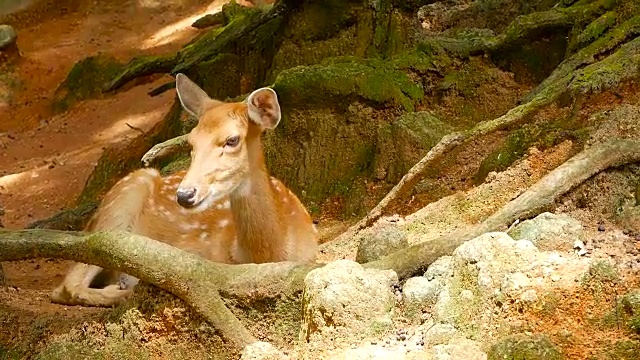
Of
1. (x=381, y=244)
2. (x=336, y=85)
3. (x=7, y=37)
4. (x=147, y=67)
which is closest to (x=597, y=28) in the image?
(x=336, y=85)

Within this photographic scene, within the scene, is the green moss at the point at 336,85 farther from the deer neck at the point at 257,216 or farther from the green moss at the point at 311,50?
the deer neck at the point at 257,216

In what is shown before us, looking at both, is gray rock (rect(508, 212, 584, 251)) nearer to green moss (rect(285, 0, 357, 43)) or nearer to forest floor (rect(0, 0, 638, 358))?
forest floor (rect(0, 0, 638, 358))

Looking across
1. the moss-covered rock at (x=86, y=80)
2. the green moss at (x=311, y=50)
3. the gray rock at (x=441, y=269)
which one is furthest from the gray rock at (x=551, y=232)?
the moss-covered rock at (x=86, y=80)

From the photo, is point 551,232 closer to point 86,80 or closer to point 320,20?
point 320,20

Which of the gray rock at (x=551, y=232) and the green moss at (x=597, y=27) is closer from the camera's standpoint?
the gray rock at (x=551, y=232)

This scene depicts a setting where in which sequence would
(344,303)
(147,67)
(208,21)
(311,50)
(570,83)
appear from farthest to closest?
(208,21) < (147,67) < (311,50) < (570,83) < (344,303)

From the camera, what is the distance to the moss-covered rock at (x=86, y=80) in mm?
15633

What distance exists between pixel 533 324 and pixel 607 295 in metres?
0.33

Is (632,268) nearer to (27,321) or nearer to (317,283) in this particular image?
(317,283)

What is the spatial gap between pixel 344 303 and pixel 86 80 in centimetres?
1323

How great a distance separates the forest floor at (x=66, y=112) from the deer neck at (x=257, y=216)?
5.43 feet

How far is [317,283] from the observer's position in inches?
146

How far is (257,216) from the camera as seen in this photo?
17.7 feet

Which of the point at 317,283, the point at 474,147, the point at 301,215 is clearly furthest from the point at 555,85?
the point at 317,283
